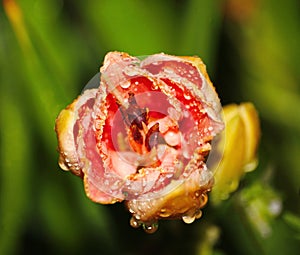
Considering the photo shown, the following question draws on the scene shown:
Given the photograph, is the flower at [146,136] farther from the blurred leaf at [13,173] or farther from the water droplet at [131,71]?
the blurred leaf at [13,173]

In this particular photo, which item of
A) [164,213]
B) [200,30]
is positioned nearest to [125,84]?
[164,213]

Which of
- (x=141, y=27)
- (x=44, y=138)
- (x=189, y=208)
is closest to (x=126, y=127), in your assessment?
(x=189, y=208)

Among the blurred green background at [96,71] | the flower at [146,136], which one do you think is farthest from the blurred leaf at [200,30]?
the flower at [146,136]

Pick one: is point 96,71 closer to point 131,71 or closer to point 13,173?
point 13,173

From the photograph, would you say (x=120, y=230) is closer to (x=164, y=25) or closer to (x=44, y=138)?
(x=44, y=138)

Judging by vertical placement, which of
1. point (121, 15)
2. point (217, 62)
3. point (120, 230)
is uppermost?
point (121, 15)

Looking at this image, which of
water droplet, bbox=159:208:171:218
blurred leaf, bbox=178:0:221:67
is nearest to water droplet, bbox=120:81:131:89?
water droplet, bbox=159:208:171:218
